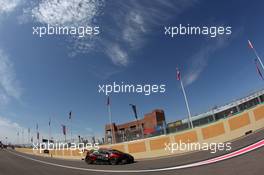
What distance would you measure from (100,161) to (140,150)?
514 centimetres

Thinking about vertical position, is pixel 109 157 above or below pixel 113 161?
above

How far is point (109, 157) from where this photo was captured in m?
16.9

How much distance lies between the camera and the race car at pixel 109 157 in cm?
1641

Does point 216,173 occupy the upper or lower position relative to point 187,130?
lower

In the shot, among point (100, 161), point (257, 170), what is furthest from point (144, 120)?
point (257, 170)

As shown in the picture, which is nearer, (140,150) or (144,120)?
(140,150)

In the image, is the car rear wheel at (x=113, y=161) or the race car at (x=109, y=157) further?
the race car at (x=109, y=157)

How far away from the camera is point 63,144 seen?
43.2 metres

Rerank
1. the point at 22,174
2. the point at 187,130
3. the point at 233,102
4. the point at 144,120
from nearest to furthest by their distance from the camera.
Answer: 1. the point at 22,174
2. the point at 187,130
3. the point at 233,102
4. the point at 144,120

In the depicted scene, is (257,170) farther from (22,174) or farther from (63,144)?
(63,144)

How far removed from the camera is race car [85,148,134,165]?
646 inches

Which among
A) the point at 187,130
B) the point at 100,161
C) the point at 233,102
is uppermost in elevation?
the point at 233,102

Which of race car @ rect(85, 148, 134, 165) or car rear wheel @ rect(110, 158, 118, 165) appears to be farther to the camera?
race car @ rect(85, 148, 134, 165)

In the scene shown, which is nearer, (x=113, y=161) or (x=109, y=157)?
(x=113, y=161)
